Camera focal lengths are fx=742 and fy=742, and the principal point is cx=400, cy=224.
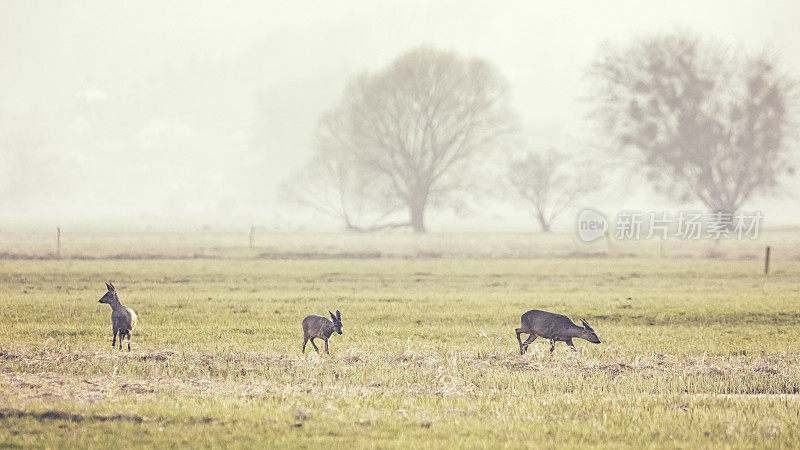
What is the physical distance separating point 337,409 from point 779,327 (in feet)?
45.5

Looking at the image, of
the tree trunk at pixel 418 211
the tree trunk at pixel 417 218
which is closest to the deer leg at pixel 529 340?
the tree trunk at pixel 418 211

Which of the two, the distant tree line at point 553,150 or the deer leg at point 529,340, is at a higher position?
the distant tree line at point 553,150

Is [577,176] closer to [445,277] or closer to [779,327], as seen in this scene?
[445,277]

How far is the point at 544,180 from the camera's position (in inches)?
3553

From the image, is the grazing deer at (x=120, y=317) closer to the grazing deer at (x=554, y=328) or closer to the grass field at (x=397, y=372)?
the grass field at (x=397, y=372)

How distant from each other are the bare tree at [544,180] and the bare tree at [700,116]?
27199 mm

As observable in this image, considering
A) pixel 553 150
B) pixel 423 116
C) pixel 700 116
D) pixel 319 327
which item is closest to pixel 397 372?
pixel 319 327

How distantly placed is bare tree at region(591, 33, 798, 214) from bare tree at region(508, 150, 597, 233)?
2720 centimetres

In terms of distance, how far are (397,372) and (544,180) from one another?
80.4 meters

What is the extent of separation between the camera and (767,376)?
1233cm

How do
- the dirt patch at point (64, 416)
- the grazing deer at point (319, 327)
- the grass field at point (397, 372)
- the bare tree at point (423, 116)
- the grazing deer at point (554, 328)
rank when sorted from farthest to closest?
the bare tree at point (423, 116) → the grazing deer at point (554, 328) → the grazing deer at point (319, 327) → the dirt patch at point (64, 416) → the grass field at point (397, 372)

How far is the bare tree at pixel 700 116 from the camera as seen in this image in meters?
58.4

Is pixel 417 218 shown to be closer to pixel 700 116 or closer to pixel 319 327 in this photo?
pixel 700 116

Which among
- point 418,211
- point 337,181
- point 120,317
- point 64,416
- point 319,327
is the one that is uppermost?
point 337,181
